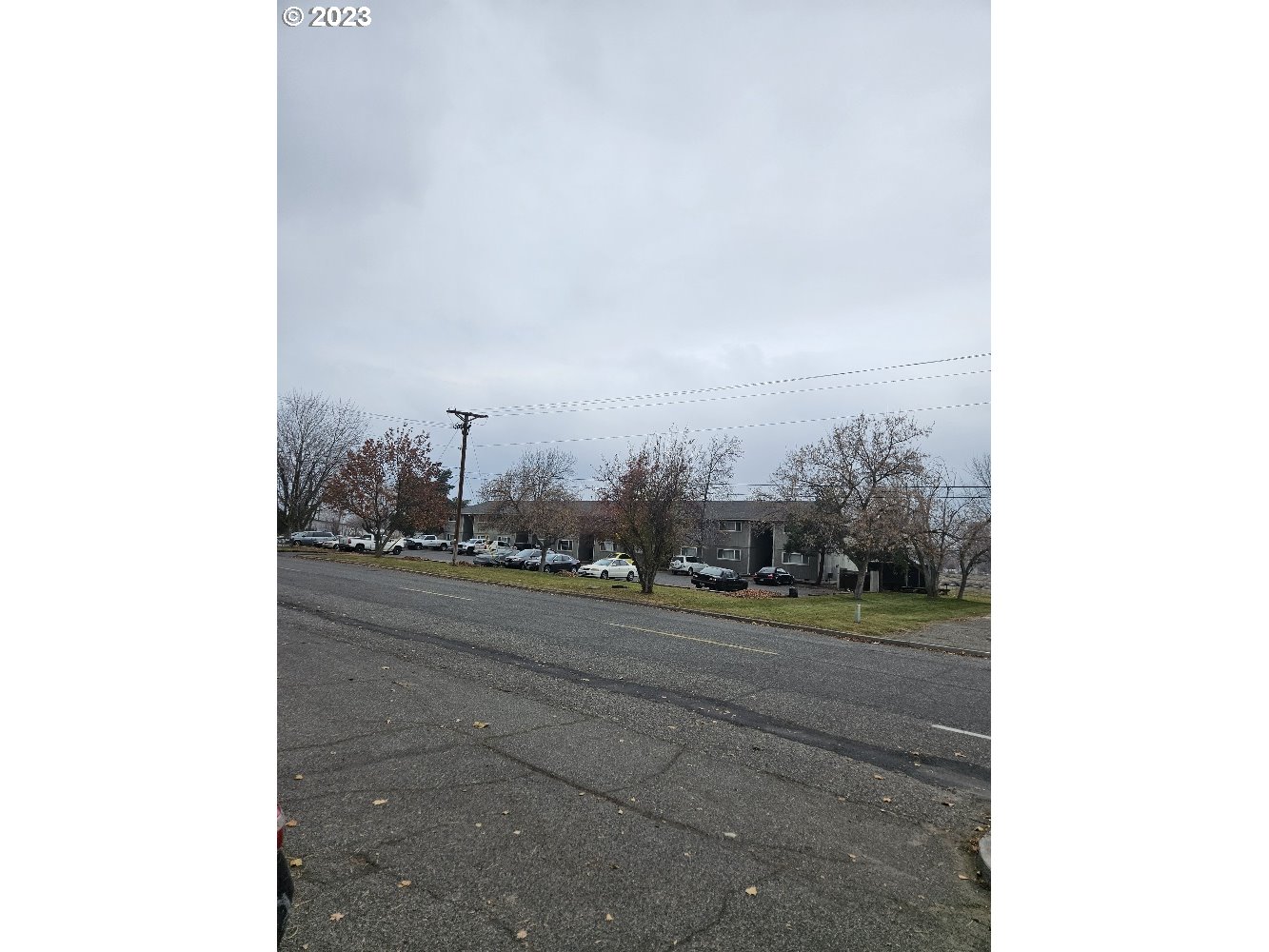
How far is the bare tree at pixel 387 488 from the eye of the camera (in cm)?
3566

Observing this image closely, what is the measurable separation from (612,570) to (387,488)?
1247 centimetres

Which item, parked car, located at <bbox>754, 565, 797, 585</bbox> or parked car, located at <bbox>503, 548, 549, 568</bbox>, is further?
parked car, located at <bbox>754, 565, 797, 585</bbox>

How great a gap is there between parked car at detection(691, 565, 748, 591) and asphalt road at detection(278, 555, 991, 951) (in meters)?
23.8

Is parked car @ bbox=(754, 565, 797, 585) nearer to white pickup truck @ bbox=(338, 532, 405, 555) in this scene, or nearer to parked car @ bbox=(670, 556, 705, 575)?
parked car @ bbox=(670, 556, 705, 575)

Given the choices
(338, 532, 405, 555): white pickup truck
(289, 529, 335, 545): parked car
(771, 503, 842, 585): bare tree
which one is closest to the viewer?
(771, 503, 842, 585): bare tree

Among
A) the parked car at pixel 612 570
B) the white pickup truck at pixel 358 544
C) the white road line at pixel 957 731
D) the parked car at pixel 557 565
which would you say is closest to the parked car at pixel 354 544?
the white pickup truck at pixel 358 544

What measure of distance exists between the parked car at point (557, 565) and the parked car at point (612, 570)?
3.85ft

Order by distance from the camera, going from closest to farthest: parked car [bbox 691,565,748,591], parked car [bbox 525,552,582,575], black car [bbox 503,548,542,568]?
parked car [bbox 691,565,748,591], parked car [bbox 525,552,582,575], black car [bbox 503,548,542,568]

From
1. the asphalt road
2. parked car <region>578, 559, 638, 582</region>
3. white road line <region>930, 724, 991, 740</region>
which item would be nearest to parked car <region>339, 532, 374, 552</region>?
parked car <region>578, 559, 638, 582</region>

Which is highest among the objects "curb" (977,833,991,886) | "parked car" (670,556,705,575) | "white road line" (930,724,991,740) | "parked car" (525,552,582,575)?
"curb" (977,833,991,886)

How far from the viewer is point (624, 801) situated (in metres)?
4.32

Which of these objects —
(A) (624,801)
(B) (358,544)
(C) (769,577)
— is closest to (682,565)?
(C) (769,577)

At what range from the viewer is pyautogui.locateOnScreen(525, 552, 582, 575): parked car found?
36281 millimetres
